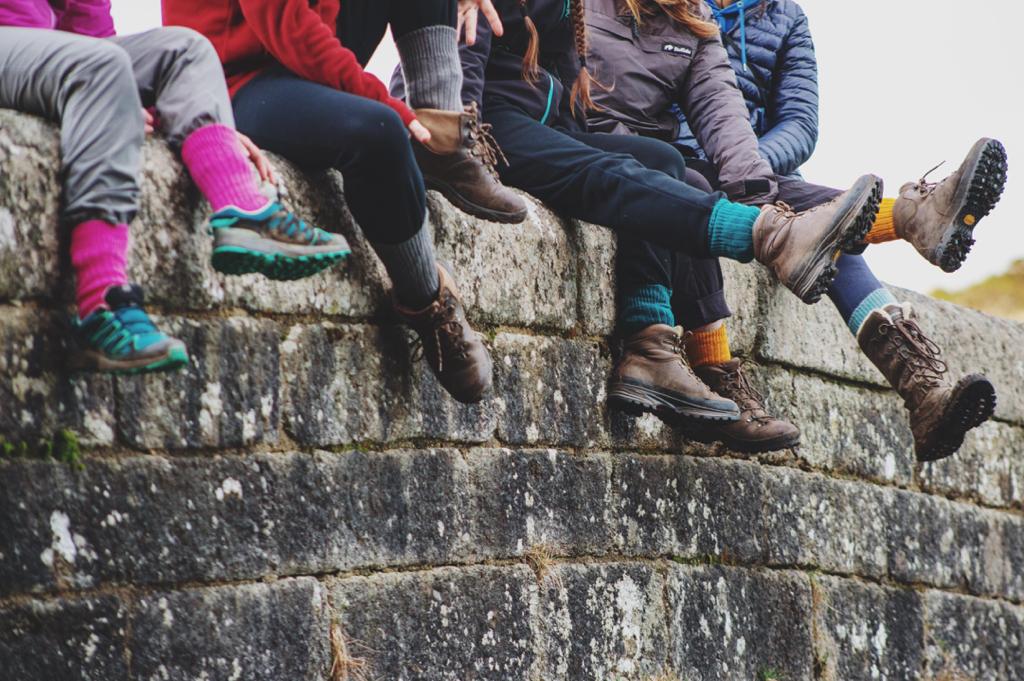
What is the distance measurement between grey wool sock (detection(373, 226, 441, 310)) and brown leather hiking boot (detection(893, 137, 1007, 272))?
5.02 feet

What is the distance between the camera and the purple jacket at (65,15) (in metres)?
2.76

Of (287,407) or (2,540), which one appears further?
(287,407)

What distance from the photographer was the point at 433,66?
343 cm

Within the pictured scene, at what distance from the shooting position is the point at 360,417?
10.7ft


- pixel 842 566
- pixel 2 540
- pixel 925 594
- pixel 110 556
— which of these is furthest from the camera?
pixel 925 594

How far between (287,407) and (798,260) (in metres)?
1.36

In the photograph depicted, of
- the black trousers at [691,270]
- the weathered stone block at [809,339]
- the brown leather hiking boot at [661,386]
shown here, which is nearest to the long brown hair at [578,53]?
the black trousers at [691,270]

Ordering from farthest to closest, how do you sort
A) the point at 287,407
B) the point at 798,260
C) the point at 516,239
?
1. the point at 516,239
2. the point at 798,260
3. the point at 287,407

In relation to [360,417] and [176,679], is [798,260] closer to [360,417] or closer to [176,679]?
[360,417]

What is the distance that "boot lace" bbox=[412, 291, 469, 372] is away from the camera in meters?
3.29

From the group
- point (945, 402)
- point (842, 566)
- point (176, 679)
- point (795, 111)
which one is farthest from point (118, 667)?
point (795, 111)

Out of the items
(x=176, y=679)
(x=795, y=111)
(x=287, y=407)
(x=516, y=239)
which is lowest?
(x=176, y=679)

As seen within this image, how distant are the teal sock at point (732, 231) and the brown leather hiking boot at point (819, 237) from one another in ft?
0.20

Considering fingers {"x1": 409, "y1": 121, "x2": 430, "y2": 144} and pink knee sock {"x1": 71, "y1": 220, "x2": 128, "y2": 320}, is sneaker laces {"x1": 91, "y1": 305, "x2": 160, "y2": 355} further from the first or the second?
fingers {"x1": 409, "y1": 121, "x2": 430, "y2": 144}
